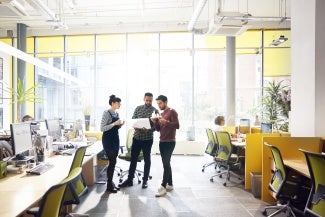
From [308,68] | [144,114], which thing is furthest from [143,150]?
[308,68]

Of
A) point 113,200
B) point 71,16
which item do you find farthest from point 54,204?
point 71,16

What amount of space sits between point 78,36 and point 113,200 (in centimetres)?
681

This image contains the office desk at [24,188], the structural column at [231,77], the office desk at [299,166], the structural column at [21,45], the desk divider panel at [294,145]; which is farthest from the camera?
the structural column at [231,77]

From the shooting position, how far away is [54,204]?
72.1 inches

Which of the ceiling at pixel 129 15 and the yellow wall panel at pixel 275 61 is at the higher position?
the ceiling at pixel 129 15

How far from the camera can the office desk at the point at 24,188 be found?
1.90m

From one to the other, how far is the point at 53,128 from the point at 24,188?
7.13 feet

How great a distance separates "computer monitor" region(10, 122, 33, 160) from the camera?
2.97m

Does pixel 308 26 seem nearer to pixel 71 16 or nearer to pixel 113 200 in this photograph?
pixel 113 200

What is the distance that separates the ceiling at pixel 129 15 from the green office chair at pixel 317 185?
14.3 feet

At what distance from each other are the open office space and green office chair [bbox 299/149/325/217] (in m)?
0.01

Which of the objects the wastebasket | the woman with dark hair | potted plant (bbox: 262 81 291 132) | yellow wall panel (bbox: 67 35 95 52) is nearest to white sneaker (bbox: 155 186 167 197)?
the woman with dark hair

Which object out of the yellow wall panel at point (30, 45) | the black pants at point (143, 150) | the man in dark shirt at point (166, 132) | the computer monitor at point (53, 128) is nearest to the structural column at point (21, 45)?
the yellow wall panel at point (30, 45)

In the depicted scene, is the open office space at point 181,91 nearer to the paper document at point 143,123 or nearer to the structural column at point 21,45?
the structural column at point 21,45
